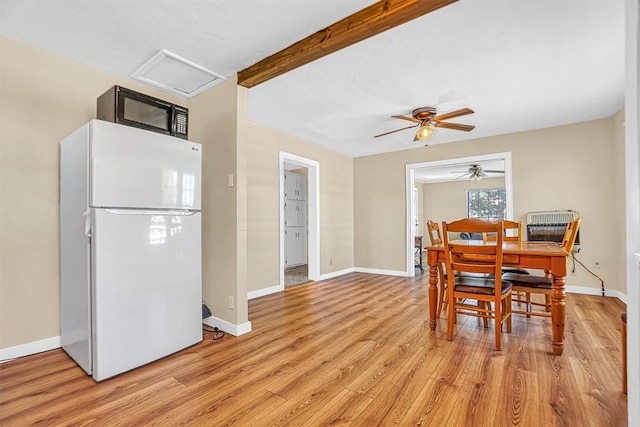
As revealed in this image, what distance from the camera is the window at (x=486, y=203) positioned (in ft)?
29.5

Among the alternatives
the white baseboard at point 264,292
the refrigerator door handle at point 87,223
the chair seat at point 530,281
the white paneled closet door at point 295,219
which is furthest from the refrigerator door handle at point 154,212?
the white paneled closet door at point 295,219

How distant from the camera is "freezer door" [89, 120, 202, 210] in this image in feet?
6.31

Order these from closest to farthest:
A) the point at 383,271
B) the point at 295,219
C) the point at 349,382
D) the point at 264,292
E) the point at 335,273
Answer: the point at 349,382 → the point at 264,292 → the point at 335,273 → the point at 383,271 → the point at 295,219

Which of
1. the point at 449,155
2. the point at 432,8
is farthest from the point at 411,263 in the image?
the point at 432,8

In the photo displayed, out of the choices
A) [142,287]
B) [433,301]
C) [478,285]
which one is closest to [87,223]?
[142,287]

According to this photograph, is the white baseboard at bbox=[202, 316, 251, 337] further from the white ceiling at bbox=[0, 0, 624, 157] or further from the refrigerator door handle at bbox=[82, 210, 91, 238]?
the white ceiling at bbox=[0, 0, 624, 157]

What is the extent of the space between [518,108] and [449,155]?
154 cm

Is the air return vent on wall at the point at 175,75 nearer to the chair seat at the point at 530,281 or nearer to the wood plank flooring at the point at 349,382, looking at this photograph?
the wood plank flooring at the point at 349,382

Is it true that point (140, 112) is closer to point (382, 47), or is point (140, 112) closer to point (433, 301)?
point (382, 47)

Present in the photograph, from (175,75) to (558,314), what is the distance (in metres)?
3.81

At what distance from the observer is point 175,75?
275 cm

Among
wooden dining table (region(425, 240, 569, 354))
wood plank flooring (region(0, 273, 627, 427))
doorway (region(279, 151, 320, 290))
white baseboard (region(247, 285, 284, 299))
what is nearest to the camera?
wood plank flooring (region(0, 273, 627, 427))

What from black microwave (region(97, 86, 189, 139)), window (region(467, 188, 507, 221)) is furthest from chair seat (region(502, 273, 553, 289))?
window (region(467, 188, 507, 221))

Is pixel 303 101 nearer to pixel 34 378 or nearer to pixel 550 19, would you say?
pixel 550 19
